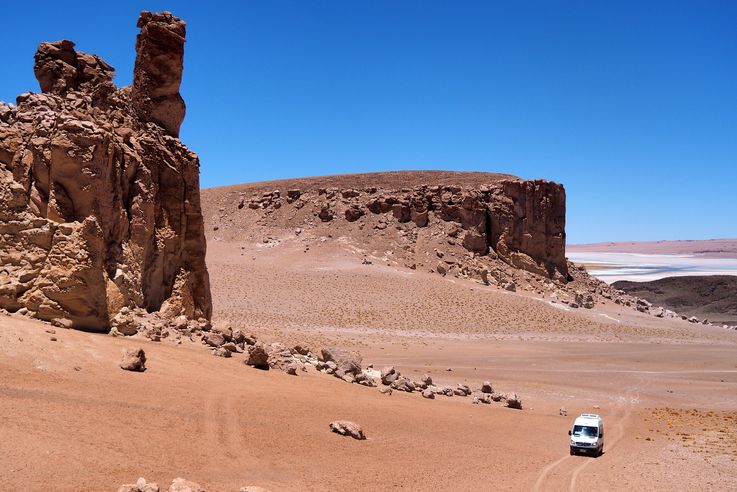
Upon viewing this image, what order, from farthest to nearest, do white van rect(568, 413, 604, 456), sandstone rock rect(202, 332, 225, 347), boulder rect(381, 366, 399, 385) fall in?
boulder rect(381, 366, 399, 385) < sandstone rock rect(202, 332, 225, 347) < white van rect(568, 413, 604, 456)

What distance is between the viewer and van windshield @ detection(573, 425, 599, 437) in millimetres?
14031

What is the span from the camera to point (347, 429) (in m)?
11.2

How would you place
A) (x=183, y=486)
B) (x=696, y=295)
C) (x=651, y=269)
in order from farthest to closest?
1. (x=651, y=269)
2. (x=696, y=295)
3. (x=183, y=486)

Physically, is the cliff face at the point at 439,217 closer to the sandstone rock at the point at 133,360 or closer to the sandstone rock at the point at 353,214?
the sandstone rock at the point at 353,214

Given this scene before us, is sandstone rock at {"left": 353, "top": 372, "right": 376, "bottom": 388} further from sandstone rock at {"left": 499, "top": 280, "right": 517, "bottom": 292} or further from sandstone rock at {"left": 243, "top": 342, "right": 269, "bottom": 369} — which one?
sandstone rock at {"left": 499, "top": 280, "right": 517, "bottom": 292}

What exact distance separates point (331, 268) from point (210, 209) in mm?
21829

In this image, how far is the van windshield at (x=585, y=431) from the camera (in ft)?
46.0

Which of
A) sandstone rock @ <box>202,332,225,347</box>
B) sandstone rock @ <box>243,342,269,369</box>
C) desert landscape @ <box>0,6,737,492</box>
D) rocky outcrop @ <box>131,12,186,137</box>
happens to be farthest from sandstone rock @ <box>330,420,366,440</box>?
rocky outcrop @ <box>131,12,186,137</box>

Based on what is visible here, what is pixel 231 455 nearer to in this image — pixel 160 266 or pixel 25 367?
pixel 25 367

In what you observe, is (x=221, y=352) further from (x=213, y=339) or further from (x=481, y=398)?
(x=481, y=398)

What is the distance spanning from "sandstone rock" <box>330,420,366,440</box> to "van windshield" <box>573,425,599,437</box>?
542 centimetres

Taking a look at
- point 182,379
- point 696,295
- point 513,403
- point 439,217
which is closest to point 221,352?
point 182,379

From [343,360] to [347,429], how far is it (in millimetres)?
6258

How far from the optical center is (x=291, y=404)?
11.9m
